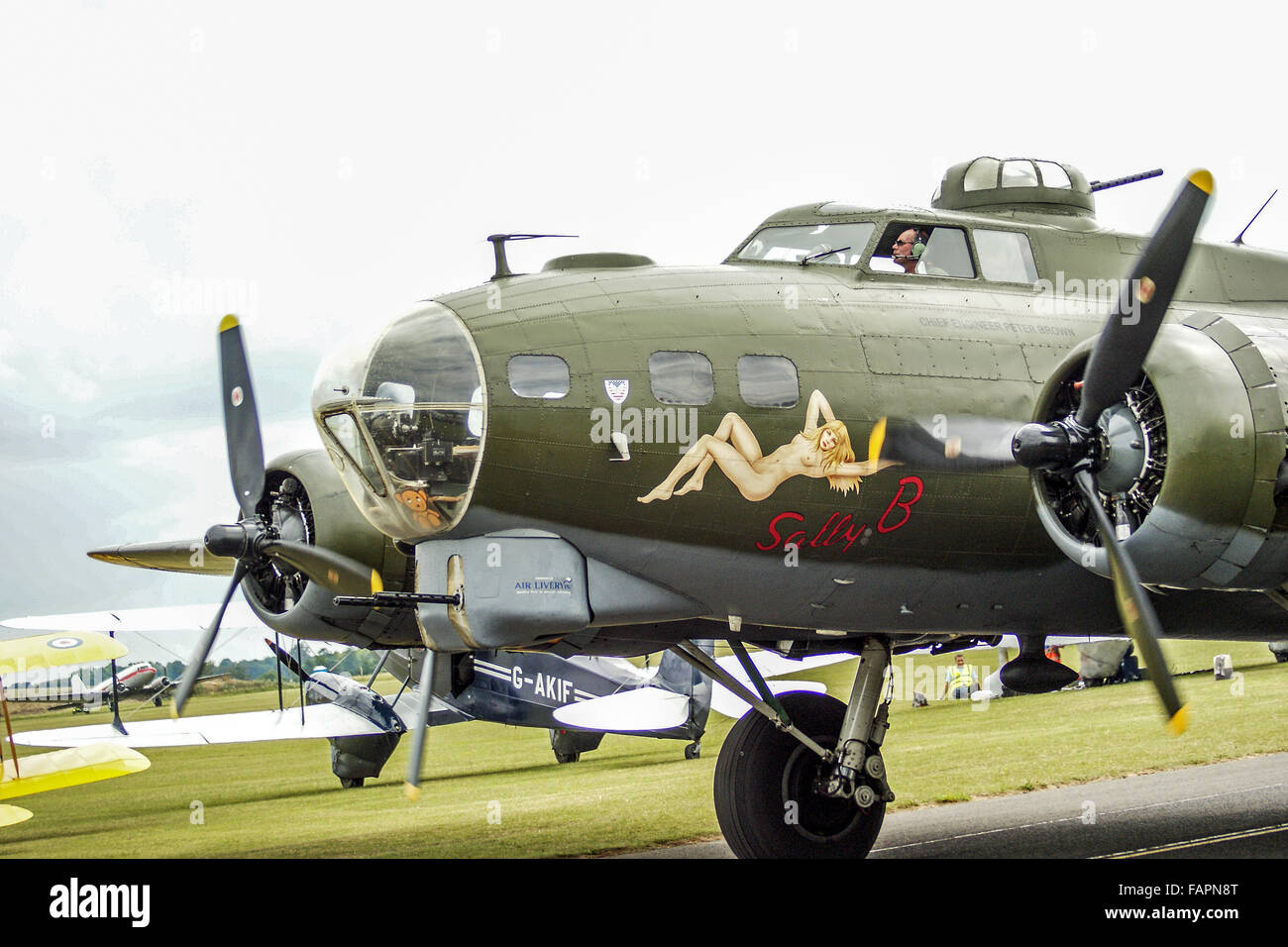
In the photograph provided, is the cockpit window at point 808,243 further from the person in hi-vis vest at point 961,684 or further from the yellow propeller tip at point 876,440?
the person in hi-vis vest at point 961,684

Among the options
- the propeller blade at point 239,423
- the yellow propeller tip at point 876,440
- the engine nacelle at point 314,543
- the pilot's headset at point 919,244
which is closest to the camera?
the yellow propeller tip at point 876,440

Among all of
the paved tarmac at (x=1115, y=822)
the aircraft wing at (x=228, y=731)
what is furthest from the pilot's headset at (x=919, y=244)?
the aircraft wing at (x=228, y=731)

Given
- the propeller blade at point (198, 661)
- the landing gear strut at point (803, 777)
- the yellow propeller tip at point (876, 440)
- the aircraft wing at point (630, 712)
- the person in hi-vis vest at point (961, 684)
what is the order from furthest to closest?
the person in hi-vis vest at point (961, 684) → the aircraft wing at point (630, 712) → the landing gear strut at point (803, 777) → the propeller blade at point (198, 661) → the yellow propeller tip at point (876, 440)

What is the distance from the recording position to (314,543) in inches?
454

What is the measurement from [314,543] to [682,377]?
4697mm

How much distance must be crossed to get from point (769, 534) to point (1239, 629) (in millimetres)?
4539

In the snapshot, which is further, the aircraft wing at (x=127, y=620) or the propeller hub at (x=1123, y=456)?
the aircraft wing at (x=127, y=620)

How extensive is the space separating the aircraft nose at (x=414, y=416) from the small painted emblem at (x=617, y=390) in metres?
0.78

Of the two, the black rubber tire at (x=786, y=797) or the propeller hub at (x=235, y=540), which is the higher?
the propeller hub at (x=235, y=540)

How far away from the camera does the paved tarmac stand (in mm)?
11602

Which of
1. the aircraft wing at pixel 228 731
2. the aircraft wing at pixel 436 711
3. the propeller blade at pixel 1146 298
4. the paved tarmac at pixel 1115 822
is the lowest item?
the aircraft wing at pixel 436 711

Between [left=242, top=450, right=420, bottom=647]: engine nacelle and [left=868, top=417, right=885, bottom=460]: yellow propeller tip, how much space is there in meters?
4.77

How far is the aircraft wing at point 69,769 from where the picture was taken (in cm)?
1683

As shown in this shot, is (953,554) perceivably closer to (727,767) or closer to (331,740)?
(727,767)
